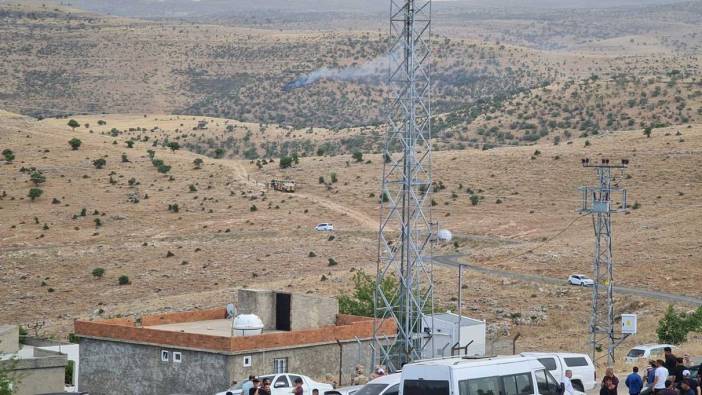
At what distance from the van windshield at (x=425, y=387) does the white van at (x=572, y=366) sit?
7254 mm

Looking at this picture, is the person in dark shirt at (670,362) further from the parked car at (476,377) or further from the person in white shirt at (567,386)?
the parked car at (476,377)

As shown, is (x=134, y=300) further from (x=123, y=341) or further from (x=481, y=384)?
(x=481, y=384)

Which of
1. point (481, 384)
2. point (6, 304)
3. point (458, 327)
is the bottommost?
point (6, 304)

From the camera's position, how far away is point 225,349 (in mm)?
39094

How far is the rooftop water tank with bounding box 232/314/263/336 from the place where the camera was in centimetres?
4056

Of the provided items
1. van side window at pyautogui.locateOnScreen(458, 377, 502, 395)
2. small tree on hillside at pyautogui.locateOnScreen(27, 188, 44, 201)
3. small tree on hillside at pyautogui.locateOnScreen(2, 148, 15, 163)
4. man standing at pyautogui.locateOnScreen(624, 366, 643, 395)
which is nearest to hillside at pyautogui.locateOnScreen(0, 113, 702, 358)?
small tree on hillside at pyautogui.locateOnScreen(2, 148, 15, 163)

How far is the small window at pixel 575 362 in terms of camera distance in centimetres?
3466

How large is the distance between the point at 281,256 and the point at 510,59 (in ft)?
396

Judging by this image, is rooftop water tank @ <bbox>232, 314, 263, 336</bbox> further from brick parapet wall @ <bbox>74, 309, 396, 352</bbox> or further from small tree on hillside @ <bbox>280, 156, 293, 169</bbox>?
small tree on hillside @ <bbox>280, 156, 293, 169</bbox>

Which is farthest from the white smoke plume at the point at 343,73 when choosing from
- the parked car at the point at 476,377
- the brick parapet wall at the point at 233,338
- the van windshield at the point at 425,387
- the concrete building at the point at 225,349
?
the van windshield at the point at 425,387

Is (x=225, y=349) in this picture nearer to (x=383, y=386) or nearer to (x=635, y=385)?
(x=383, y=386)

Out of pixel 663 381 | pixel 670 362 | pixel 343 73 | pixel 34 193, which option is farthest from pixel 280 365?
pixel 343 73

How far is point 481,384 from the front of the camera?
26.2m

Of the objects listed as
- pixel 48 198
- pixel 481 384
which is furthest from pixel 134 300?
pixel 481 384
